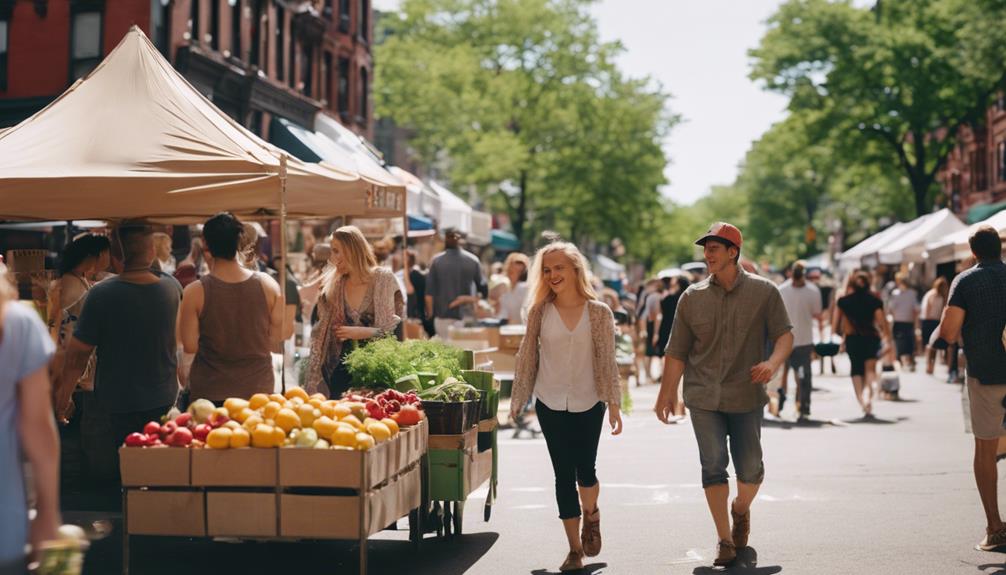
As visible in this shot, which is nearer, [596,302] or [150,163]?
[596,302]

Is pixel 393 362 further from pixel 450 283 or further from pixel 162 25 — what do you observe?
pixel 162 25

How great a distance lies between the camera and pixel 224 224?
855 centimetres

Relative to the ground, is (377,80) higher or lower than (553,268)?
higher

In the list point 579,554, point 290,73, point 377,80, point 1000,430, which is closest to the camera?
point 579,554

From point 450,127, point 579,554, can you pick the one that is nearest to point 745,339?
point 579,554

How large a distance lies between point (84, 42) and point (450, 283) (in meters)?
13.3

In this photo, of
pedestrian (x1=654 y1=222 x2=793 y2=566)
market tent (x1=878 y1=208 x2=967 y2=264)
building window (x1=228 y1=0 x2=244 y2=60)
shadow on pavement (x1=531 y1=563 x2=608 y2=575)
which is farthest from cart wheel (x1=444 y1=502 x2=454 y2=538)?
market tent (x1=878 y1=208 x2=967 y2=264)

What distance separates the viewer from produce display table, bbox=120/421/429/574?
298 inches

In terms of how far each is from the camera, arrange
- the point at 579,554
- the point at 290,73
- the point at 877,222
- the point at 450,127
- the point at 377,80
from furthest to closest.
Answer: the point at 877,222 → the point at 377,80 → the point at 450,127 → the point at 290,73 → the point at 579,554

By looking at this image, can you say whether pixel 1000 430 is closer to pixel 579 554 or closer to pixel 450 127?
pixel 579 554

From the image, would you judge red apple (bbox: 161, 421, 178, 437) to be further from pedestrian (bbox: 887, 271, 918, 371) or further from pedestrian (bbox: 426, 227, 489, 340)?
pedestrian (bbox: 887, 271, 918, 371)

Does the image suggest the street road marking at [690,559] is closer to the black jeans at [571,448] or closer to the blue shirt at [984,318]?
the black jeans at [571,448]

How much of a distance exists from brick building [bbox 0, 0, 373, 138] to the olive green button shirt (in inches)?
680

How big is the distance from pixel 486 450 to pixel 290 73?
29057 millimetres
